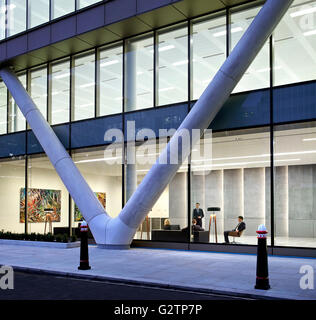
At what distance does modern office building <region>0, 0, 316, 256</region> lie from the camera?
516 inches

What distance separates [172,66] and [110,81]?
3.03m

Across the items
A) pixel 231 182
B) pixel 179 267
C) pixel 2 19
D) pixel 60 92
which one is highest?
pixel 2 19

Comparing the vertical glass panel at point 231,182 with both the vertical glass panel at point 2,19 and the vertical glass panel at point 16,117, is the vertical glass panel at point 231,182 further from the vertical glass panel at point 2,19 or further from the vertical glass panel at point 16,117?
the vertical glass panel at point 2,19

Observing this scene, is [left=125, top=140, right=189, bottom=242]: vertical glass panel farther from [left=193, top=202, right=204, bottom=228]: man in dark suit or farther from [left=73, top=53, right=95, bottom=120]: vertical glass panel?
[left=73, top=53, right=95, bottom=120]: vertical glass panel

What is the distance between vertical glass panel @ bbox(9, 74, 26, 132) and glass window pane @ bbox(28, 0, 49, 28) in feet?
9.68

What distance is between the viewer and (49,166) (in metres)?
19.3

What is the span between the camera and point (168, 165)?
44.2 feet

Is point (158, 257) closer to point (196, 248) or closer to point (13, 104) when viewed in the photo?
point (196, 248)

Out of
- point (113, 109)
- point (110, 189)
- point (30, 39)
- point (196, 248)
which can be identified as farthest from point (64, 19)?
point (196, 248)

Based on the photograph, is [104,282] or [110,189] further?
[110,189]

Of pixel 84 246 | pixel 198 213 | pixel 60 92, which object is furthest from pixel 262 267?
pixel 60 92

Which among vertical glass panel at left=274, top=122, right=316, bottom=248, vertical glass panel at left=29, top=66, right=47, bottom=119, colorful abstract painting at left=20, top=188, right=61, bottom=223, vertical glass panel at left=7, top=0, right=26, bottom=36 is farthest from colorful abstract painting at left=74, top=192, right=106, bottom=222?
vertical glass panel at left=7, top=0, right=26, bottom=36

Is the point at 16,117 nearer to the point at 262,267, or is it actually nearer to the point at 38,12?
the point at 38,12
